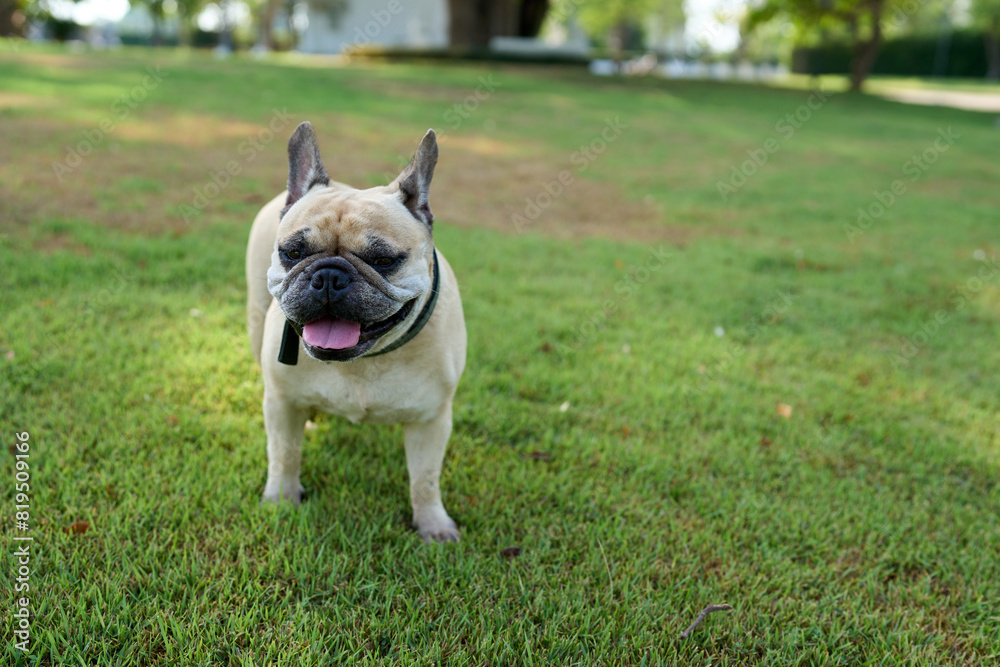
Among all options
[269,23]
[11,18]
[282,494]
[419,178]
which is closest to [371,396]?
[282,494]

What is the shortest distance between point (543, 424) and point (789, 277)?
163 inches

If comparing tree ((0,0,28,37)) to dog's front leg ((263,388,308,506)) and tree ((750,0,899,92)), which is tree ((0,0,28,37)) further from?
dog's front leg ((263,388,308,506))

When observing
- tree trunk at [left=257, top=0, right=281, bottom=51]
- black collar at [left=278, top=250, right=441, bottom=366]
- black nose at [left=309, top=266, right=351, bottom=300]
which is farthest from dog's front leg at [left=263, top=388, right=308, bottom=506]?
tree trunk at [left=257, top=0, right=281, bottom=51]

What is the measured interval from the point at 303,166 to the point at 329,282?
794 mm

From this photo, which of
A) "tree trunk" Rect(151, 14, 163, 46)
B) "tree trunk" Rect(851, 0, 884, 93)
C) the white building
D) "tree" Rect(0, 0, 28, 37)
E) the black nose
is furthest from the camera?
"tree trunk" Rect(151, 14, 163, 46)

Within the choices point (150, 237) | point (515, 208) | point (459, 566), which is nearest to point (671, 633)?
point (459, 566)

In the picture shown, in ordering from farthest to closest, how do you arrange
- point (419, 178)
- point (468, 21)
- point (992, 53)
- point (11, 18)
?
point (992, 53)
point (11, 18)
point (468, 21)
point (419, 178)

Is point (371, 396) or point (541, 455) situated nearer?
point (371, 396)

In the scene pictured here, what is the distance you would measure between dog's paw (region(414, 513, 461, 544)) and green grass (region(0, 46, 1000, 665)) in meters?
0.06

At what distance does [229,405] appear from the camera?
362cm

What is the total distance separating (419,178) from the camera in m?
2.60

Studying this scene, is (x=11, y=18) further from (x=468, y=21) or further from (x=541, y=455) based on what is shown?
(x=541, y=455)

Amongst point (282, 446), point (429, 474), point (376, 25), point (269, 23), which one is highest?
point (269, 23)

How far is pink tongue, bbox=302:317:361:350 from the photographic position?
234 centimetres
